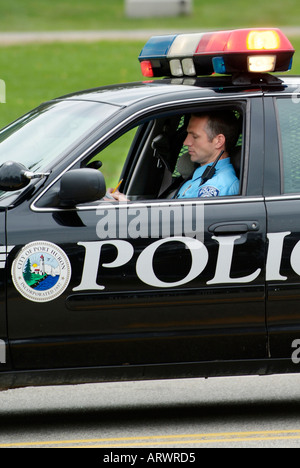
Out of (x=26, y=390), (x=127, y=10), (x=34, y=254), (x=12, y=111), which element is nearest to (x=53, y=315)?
(x=34, y=254)

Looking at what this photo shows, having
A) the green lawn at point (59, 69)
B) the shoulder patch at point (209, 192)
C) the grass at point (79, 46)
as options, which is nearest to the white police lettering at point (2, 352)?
the shoulder patch at point (209, 192)

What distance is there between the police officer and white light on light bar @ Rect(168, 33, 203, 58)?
0.38 meters

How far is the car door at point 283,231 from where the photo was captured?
5324 millimetres

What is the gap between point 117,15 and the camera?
36.9 m

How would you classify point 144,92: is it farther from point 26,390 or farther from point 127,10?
point 127,10

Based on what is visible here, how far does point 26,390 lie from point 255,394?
5.00 feet

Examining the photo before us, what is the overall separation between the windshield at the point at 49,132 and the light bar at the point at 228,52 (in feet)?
2.08

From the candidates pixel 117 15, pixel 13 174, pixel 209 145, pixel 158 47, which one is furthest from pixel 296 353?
pixel 117 15

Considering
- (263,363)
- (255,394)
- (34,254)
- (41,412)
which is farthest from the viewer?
(255,394)

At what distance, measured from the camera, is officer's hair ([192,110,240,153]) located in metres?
5.79

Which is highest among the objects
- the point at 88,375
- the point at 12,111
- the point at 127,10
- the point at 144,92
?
the point at 127,10

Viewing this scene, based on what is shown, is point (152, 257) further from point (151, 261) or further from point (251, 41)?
point (251, 41)

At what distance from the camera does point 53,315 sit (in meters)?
5.17

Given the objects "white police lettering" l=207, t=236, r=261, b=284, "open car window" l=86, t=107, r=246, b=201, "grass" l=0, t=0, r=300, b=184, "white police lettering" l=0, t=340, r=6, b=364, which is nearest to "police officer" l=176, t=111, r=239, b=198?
"open car window" l=86, t=107, r=246, b=201
